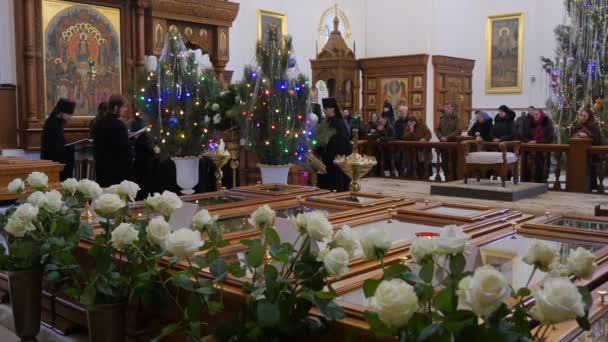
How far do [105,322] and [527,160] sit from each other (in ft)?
31.6

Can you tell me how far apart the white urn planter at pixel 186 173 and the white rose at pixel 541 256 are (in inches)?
201

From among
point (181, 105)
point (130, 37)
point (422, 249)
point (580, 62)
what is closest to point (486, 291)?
point (422, 249)

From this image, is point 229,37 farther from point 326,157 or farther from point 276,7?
point 326,157

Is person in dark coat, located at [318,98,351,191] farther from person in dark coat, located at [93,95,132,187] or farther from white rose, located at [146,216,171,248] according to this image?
white rose, located at [146,216,171,248]

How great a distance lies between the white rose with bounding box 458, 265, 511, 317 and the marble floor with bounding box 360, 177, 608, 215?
636 centimetres

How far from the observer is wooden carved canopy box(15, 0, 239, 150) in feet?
31.8

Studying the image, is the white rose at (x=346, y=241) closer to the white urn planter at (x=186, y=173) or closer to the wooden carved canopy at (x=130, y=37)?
the white urn planter at (x=186, y=173)

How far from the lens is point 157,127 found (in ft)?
20.8

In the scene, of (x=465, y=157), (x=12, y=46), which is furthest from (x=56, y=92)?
(x=465, y=157)

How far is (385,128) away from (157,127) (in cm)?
644

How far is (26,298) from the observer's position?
7.64 feet

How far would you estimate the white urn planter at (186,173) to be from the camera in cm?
621

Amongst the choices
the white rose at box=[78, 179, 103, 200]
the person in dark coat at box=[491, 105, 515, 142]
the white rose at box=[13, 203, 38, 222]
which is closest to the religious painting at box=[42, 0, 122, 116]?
the person in dark coat at box=[491, 105, 515, 142]

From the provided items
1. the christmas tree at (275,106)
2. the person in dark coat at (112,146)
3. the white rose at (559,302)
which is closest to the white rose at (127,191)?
the white rose at (559,302)
